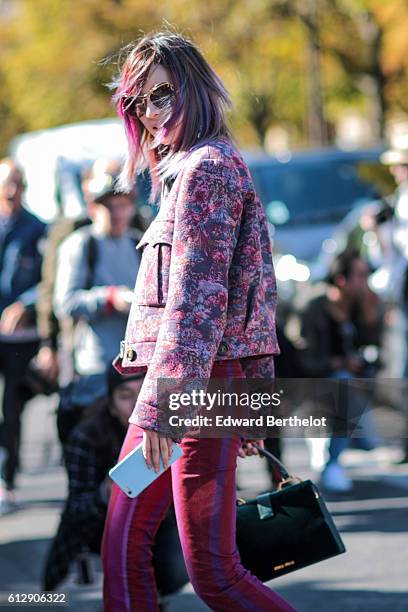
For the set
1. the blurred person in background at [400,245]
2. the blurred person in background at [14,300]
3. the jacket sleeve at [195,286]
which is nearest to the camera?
the jacket sleeve at [195,286]

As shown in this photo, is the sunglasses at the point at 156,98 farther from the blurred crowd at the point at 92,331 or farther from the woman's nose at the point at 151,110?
the blurred crowd at the point at 92,331

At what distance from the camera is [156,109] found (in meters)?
3.63

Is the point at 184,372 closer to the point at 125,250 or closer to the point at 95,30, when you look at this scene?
the point at 125,250

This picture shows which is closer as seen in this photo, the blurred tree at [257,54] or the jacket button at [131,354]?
the jacket button at [131,354]

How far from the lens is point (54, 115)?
1379 inches

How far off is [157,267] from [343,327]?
4476 mm

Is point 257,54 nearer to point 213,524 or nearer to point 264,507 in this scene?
point 264,507

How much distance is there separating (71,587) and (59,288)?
68.5 inches

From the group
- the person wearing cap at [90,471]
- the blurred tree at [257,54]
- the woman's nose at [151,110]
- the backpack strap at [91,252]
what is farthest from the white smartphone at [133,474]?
the blurred tree at [257,54]

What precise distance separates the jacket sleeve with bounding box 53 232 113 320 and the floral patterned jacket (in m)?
2.87

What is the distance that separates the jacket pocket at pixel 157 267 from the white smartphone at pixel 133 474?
1.23ft

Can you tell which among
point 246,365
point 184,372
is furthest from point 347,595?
point 184,372

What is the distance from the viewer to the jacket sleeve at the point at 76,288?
648cm

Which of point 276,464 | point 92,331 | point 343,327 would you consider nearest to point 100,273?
point 92,331
